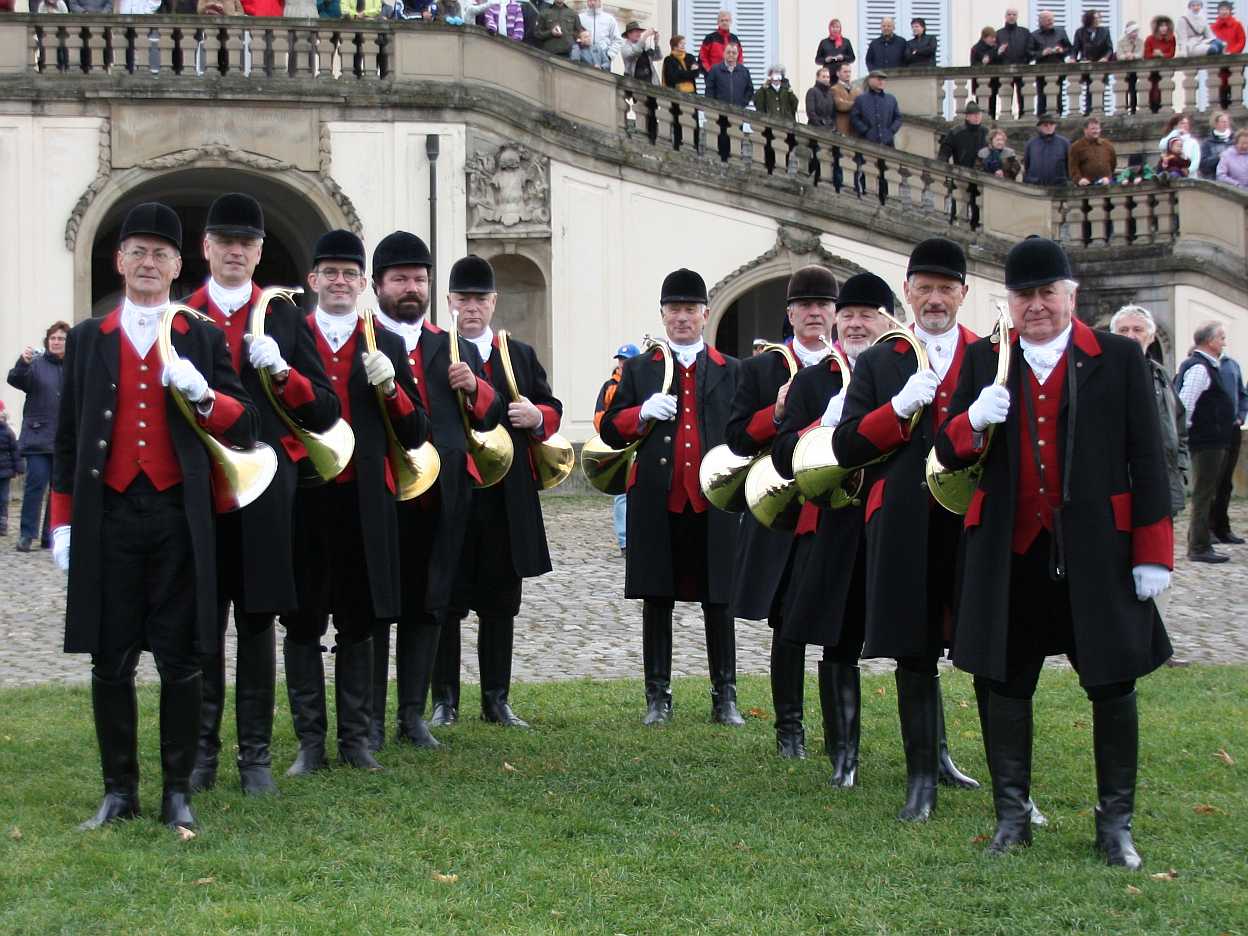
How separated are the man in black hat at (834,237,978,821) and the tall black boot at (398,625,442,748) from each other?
7.35 ft

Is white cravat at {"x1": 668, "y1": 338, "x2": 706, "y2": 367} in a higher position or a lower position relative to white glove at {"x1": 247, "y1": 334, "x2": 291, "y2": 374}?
higher

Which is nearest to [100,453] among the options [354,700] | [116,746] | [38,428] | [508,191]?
[116,746]

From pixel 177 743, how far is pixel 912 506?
2.72 m

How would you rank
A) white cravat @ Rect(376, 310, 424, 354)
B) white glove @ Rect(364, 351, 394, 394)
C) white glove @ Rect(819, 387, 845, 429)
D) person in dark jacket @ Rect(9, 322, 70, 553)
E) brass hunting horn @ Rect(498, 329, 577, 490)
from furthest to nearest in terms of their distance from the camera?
person in dark jacket @ Rect(9, 322, 70, 553) → brass hunting horn @ Rect(498, 329, 577, 490) → white cravat @ Rect(376, 310, 424, 354) → white glove @ Rect(364, 351, 394, 394) → white glove @ Rect(819, 387, 845, 429)

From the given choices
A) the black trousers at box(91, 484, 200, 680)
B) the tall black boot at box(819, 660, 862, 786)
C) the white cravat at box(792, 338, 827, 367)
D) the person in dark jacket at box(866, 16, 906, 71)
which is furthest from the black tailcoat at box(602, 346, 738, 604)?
the person in dark jacket at box(866, 16, 906, 71)

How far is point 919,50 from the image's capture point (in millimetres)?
27203

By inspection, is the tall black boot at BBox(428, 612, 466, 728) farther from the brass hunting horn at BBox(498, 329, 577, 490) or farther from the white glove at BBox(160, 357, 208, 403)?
the white glove at BBox(160, 357, 208, 403)

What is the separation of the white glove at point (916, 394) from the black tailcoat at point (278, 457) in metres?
2.14

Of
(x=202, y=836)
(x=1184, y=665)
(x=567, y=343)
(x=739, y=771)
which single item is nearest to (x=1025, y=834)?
(x=739, y=771)

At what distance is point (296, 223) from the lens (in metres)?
25.1

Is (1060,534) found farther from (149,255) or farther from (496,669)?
(496,669)

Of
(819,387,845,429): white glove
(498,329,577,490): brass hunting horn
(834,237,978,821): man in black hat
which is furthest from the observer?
(498,329,577,490): brass hunting horn

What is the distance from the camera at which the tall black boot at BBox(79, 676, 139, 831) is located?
6.72m

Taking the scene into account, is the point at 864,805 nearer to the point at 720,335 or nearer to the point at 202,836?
the point at 202,836
